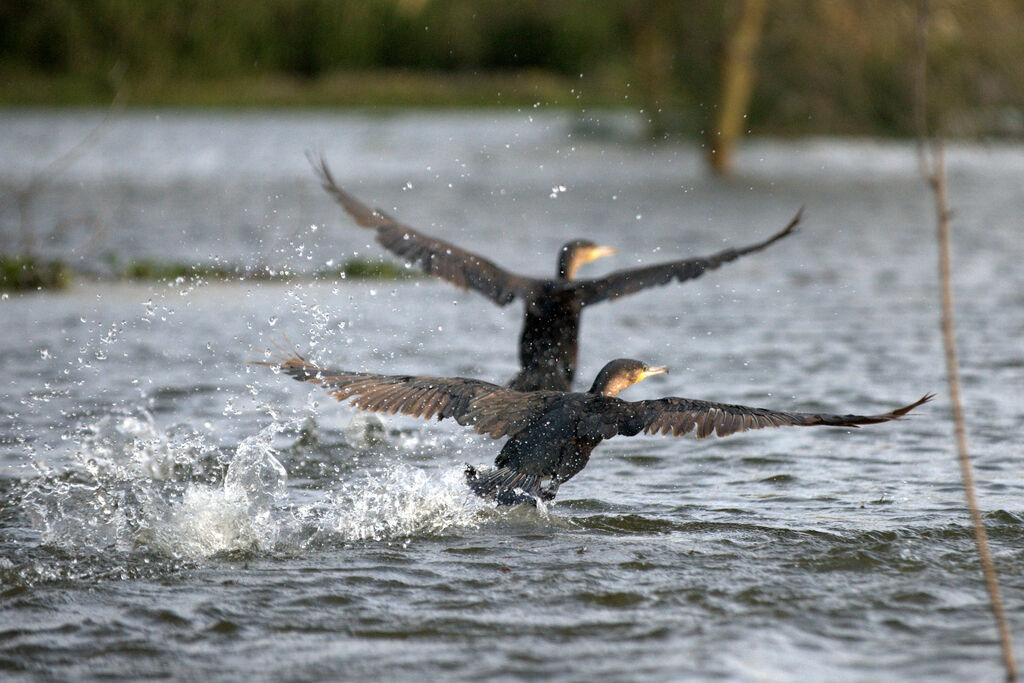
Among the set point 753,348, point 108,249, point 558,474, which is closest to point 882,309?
point 753,348

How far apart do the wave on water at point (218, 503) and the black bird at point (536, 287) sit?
2.78 feet

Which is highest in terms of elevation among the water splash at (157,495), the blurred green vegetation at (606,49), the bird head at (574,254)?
the blurred green vegetation at (606,49)

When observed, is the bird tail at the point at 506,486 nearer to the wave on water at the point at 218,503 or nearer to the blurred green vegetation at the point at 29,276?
the wave on water at the point at 218,503

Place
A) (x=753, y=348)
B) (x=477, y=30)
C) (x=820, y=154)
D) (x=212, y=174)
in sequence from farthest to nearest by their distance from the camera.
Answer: (x=477, y=30) < (x=820, y=154) < (x=212, y=174) < (x=753, y=348)

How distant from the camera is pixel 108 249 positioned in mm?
14742

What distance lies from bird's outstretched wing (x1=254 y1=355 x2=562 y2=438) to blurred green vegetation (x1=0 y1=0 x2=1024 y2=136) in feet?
18.0

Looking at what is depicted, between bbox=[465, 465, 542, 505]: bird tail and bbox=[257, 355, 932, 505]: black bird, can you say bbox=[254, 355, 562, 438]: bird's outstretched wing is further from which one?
bbox=[465, 465, 542, 505]: bird tail

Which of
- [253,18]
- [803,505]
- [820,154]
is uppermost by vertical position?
[820,154]

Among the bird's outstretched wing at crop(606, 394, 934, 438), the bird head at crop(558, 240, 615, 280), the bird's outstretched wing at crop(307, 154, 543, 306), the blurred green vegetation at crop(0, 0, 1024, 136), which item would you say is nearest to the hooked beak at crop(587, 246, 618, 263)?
the bird head at crop(558, 240, 615, 280)

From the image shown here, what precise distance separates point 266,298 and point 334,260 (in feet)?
8.15

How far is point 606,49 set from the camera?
28469 millimetres

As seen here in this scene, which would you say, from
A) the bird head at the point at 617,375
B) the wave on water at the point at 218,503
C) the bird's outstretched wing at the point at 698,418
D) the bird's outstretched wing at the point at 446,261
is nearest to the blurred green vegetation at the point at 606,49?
the bird's outstretched wing at the point at 446,261

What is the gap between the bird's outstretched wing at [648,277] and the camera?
20.5 ft

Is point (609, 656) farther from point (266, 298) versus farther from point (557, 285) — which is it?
point (266, 298)
